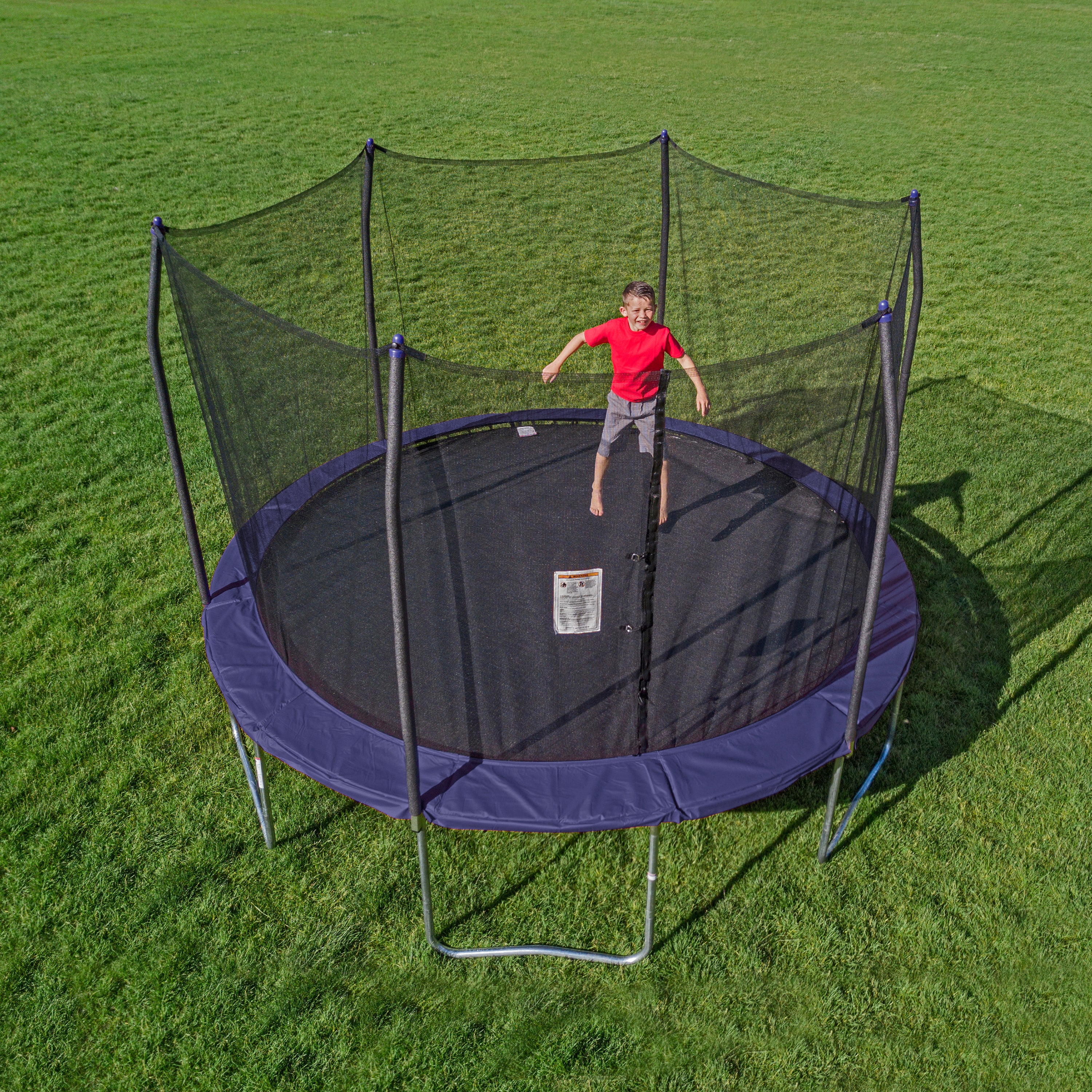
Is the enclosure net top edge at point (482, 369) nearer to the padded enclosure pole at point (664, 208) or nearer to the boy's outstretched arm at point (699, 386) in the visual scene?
the boy's outstretched arm at point (699, 386)

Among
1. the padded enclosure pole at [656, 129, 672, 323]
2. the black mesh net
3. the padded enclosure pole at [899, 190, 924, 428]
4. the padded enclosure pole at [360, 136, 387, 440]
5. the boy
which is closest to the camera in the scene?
the black mesh net

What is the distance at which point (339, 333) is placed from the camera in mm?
7500

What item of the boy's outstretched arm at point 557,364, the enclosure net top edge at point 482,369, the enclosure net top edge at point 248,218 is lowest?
the boy's outstretched arm at point 557,364

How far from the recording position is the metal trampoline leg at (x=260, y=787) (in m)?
3.47

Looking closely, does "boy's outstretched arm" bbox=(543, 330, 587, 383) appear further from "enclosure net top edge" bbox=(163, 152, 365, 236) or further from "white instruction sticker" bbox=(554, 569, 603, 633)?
"enclosure net top edge" bbox=(163, 152, 365, 236)

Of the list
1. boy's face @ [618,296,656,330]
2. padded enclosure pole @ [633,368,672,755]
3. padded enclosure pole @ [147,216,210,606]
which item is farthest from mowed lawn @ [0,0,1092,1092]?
boy's face @ [618,296,656,330]

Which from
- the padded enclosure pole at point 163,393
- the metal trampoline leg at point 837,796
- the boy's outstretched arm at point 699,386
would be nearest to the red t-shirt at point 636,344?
the boy's outstretched arm at point 699,386

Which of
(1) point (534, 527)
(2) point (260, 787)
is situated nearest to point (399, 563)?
(1) point (534, 527)

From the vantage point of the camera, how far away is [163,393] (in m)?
3.35

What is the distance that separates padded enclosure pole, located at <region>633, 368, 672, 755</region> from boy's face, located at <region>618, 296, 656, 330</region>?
3.78 ft

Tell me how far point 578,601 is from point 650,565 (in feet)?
0.94

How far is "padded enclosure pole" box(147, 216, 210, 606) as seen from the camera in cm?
309

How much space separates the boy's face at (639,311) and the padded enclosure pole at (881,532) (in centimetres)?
142

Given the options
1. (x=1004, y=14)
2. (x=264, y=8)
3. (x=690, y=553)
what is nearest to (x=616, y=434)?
(x=690, y=553)
